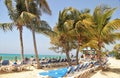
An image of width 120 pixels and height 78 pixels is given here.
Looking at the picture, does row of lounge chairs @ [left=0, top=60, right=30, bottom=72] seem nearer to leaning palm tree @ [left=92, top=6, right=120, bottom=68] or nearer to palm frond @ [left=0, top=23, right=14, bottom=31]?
palm frond @ [left=0, top=23, right=14, bottom=31]

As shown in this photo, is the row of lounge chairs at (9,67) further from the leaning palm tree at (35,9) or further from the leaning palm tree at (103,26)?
the leaning palm tree at (103,26)

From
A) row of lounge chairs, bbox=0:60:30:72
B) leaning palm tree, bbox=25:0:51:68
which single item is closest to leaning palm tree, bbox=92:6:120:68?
leaning palm tree, bbox=25:0:51:68

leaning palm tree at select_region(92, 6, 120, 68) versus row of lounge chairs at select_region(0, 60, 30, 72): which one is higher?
leaning palm tree at select_region(92, 6, 120, 68)

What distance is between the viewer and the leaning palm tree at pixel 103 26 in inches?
628

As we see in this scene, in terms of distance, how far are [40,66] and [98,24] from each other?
19.8 feet

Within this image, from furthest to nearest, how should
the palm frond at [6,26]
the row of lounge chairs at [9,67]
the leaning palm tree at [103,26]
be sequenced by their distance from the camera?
the palm frond at [6,26] → the leaning palm tree at [103,26] → the row of lounge chairs at [9,67]

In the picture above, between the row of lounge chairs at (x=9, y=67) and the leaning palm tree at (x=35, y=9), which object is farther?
the leaning palm tree at (x=35, y=9)

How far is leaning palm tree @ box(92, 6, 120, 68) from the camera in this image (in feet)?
52.3

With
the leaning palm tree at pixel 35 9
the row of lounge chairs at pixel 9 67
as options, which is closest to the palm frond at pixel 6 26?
the leaning palm tree at pixel 35 9

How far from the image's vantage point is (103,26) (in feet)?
56.2

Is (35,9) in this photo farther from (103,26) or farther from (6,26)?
(103,26)

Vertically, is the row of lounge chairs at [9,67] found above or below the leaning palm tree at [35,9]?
below

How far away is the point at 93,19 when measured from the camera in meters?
17.6

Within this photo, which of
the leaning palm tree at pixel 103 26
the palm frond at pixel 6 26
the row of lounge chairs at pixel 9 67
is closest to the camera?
the row of lounge chairs at pixel 9 67
